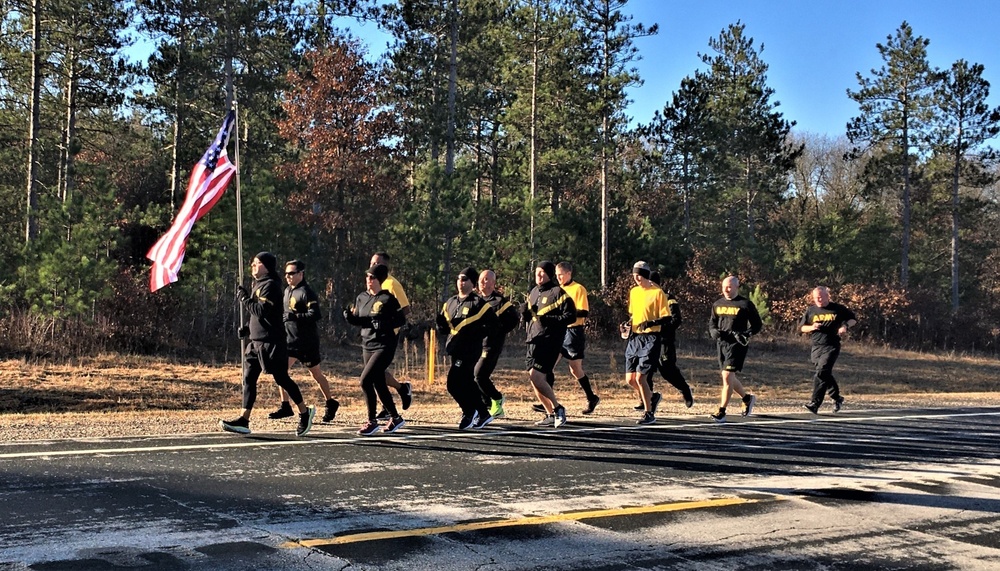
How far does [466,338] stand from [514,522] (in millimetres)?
4363

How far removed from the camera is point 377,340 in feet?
31.6

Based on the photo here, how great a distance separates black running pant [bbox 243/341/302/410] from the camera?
934 cm

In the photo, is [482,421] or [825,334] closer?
[482,421]

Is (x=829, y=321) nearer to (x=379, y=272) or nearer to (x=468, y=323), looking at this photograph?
(x=468, y=323)

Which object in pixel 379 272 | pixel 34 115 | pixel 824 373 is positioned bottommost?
pixel 824 373

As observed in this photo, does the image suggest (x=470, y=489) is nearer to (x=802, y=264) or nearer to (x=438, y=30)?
(x=438, y=30)

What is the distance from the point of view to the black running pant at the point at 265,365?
9.34 meters

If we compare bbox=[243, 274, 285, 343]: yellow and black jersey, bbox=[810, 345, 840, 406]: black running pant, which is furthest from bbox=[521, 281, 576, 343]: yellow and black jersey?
bbox=[810, 345, 840, 406]: black running pant

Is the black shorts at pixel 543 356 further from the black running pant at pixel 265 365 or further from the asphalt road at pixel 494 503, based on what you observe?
the black running pant at pixel 265 365

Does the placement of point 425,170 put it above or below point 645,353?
above

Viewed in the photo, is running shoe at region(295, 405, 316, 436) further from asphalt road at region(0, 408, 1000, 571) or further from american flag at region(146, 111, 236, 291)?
american flag at region(146, 111, 236, 291)

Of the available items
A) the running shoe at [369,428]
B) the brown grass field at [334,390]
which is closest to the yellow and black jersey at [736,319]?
the brown grass field at [334,390]

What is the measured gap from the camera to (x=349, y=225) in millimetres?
25766

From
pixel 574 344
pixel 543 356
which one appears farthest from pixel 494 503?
pixel 574 344
